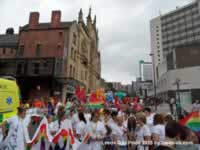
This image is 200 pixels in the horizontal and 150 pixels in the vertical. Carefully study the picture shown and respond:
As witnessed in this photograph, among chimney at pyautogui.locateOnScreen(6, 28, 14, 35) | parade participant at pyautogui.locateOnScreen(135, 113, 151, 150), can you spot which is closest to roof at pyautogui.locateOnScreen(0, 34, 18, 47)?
chimney at pyautogui.locateOnScreen(6, 28, 14, 35)

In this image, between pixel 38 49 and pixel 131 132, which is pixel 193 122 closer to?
pixel 131 132

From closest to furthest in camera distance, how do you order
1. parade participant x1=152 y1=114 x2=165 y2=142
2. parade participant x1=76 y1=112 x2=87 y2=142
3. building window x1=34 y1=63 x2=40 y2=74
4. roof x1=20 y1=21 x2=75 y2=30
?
parade participant x1=152 y1=114 x2=165 y2=142 → parade participant x1=76 y1=112 x2=87 y2=142 → building window x1=34 y1=63 x2=40 y2=74 → roof x1=20 y1=21 x2=75 y2=30

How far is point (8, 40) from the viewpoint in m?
35.1

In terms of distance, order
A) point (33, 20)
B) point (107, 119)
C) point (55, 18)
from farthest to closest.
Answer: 1. point (33, 20)
2. point (55, 18)
3. point (107, 119)

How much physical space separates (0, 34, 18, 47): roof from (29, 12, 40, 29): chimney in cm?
401

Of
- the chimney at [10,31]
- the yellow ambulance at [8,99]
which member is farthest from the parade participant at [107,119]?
the chimney at [10,31]

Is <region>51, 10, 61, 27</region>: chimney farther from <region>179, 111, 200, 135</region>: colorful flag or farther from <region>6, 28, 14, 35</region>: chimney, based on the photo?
<region>179, 111, 200, 135</region>: colorful flag

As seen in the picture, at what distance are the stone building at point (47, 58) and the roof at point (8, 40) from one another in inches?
72.6

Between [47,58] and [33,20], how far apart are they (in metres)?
7.99

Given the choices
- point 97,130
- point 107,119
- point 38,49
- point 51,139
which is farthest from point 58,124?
point 38,49

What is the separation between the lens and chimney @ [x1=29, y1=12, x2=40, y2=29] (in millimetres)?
32544

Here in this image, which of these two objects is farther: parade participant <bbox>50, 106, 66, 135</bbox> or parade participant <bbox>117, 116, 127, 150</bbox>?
parade participant <bbox>50, 106, 66, 135</bbox>

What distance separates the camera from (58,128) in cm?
643

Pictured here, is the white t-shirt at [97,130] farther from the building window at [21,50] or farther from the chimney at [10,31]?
the chimney at [10,31]
